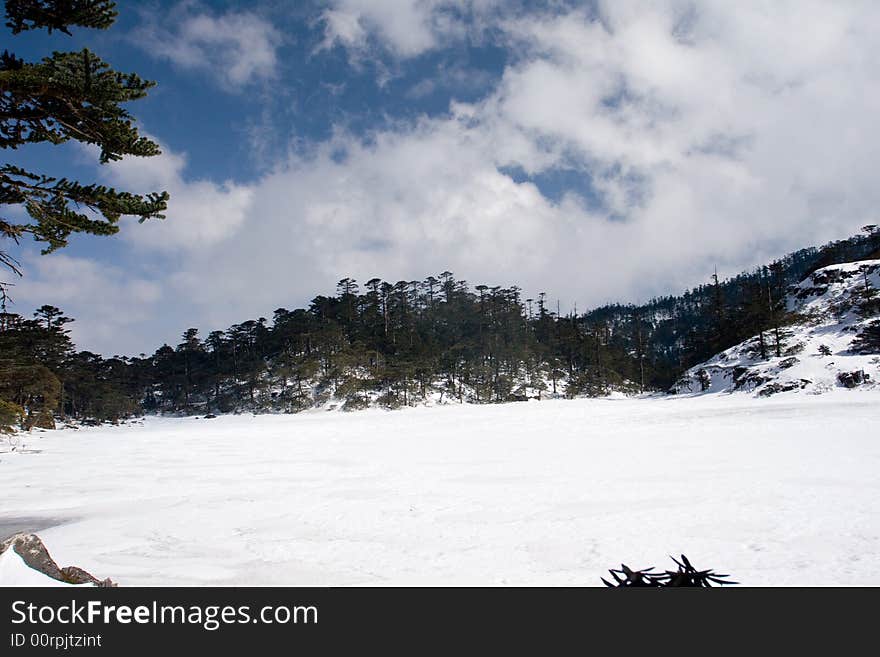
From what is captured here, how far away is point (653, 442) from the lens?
16.7m

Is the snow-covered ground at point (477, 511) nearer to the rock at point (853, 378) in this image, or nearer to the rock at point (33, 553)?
the rock at point (33, 553)

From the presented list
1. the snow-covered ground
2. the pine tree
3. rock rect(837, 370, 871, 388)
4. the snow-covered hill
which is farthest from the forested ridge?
the pine tree

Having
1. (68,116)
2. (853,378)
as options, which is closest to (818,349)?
(853,378)

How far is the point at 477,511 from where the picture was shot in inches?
336

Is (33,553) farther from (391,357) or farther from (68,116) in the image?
(391,357)

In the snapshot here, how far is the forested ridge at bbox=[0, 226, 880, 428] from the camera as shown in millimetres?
60125

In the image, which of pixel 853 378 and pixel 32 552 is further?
pixel 853 378

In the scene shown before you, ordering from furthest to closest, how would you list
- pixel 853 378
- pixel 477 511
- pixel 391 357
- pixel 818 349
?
pixel 391 357
pixel 818 349
pixel 853 378
pixel 477 511

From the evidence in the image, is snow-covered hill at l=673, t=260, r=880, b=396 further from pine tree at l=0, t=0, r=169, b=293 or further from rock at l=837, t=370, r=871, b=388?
pine tree at l=0, t=0, r=169, b=293

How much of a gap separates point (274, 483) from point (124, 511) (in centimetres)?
345

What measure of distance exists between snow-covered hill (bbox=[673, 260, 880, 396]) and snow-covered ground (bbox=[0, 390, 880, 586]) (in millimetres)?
21195

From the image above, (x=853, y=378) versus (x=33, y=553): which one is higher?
(x=853, y=378)

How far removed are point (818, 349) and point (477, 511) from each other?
151ft
